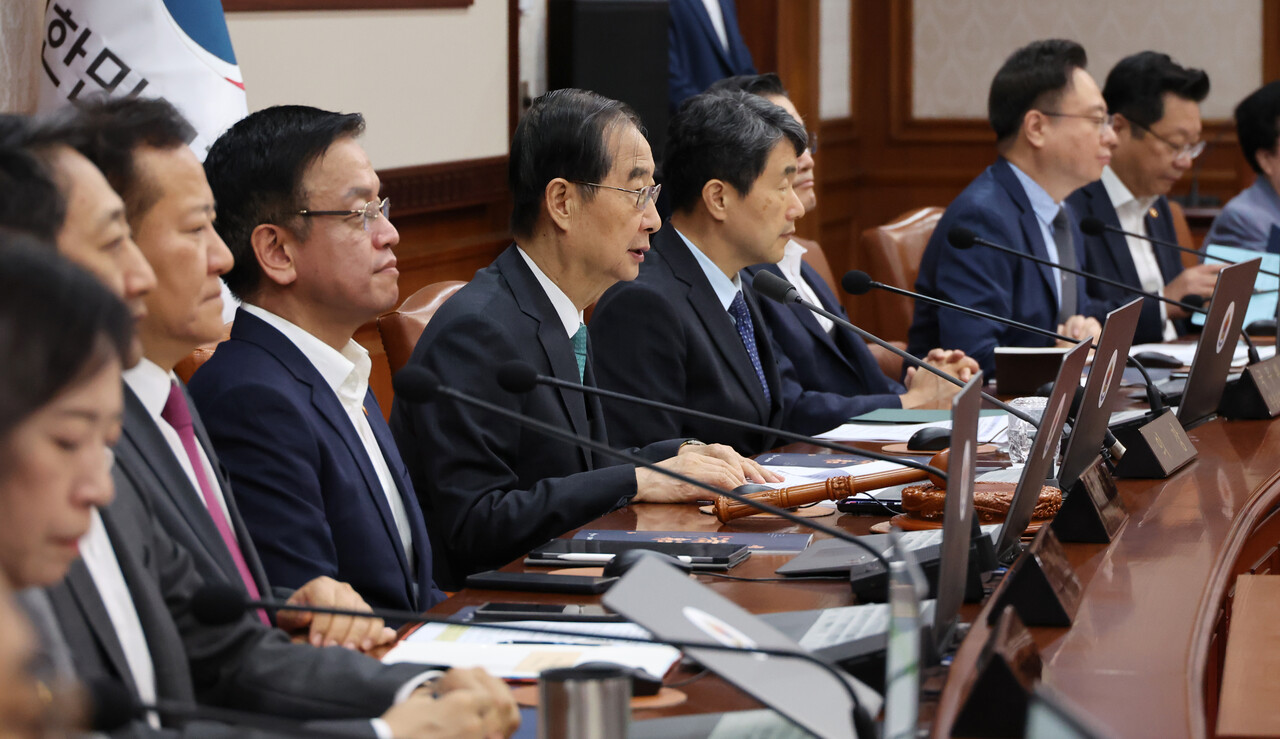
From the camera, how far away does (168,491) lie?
1.44m

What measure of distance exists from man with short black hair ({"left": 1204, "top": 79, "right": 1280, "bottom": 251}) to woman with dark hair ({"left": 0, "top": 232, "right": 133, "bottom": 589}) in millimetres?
4180

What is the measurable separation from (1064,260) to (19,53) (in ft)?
8.55

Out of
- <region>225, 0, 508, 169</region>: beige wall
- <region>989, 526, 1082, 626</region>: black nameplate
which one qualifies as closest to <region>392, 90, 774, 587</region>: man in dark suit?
<region>989, 526, 1082, 626</region>: black nameplate

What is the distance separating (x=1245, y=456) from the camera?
239cm

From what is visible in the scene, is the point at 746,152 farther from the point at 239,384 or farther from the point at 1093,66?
the point at 1093,66

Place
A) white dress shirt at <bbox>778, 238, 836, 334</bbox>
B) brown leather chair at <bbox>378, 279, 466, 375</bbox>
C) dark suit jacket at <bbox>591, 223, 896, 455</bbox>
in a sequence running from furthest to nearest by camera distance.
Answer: white dress shirt at <bbox>778, 238, 836, 334</bbox> → dark suit jacket at <bbox>591, 223, 896, 455</bbox> → brown leather chair at <bbox>378, 279, 466, 375</bbox>

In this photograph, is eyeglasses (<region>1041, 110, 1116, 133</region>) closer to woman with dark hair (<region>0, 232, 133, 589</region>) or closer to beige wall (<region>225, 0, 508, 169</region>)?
beige wall (<region>225, 0, 508, 169</region>)

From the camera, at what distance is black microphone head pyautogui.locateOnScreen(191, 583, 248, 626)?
4.27 ft

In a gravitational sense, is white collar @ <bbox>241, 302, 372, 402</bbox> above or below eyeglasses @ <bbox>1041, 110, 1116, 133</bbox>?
above

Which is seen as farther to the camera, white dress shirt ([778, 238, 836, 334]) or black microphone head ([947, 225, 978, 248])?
white dress shirt ([778, 238, 836, 334])

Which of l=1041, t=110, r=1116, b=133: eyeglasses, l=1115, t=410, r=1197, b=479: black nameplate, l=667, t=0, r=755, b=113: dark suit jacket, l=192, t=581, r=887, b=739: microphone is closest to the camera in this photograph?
l=192, t=581, r=887, b=739: microphone

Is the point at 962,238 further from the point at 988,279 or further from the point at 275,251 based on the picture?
the point at 275,251

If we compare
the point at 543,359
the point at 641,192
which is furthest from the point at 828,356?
the point at 543,359

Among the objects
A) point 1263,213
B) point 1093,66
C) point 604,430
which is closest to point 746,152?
point 604,430
